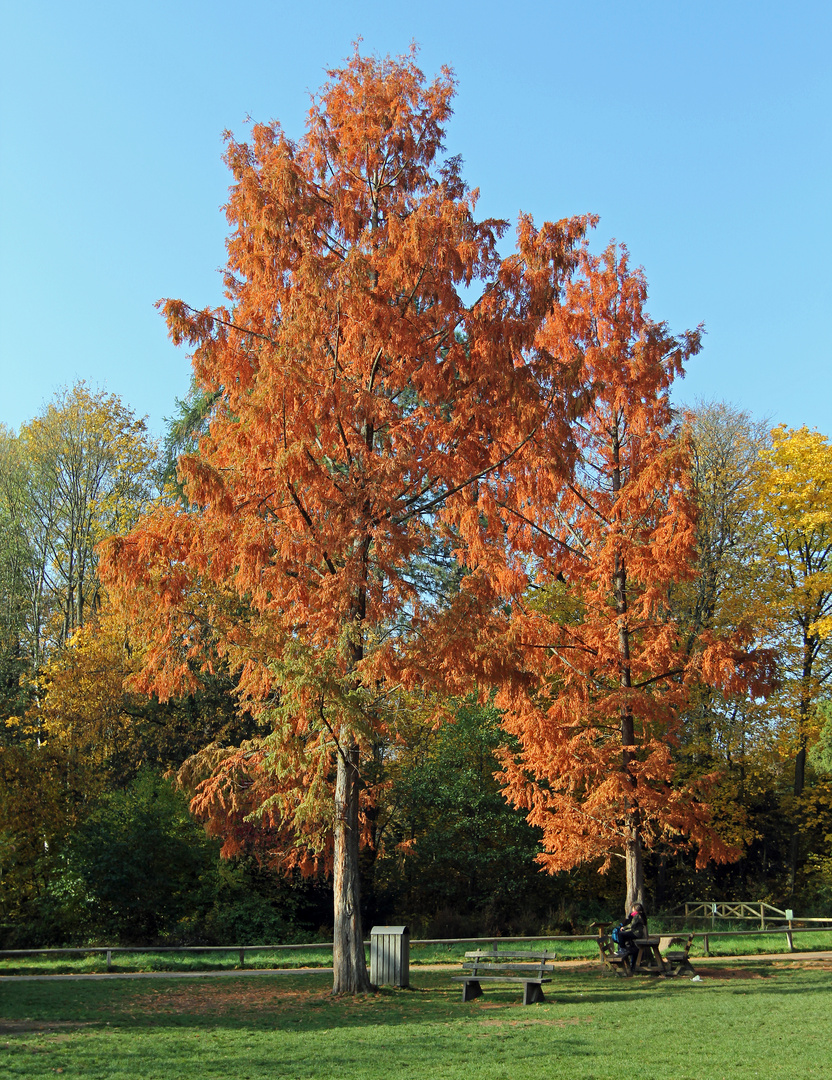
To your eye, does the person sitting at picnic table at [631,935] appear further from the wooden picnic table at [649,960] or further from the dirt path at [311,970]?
the dirt path at [311,970]

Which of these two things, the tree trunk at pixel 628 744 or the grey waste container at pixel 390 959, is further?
the tree trunk at pixel 628 744

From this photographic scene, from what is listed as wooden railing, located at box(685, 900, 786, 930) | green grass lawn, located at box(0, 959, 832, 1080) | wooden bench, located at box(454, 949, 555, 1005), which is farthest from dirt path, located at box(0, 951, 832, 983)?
wooden railing, located at box(685, 900, 786, 930)

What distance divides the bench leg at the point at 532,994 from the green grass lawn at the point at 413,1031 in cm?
19

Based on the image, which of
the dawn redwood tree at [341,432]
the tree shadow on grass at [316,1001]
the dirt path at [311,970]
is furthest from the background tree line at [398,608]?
the dirt path at [311,970]

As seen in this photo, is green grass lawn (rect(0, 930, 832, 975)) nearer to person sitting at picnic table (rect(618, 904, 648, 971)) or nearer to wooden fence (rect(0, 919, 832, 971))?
wooden fence (rect(0, 919, 832, 971))

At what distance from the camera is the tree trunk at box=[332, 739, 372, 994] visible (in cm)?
1270

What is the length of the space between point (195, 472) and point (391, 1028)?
7177 millimetres

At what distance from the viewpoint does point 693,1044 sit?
902cm

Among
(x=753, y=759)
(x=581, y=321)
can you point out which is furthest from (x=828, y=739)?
(x=581, y=321)

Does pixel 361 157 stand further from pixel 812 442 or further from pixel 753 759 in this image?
pixel 753 759

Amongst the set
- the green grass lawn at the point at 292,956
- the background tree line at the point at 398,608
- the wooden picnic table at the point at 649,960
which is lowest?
the green grass lawn at the point at 292,956

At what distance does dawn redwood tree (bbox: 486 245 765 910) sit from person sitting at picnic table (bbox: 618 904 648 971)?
2.96 ft

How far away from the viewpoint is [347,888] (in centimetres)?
1306

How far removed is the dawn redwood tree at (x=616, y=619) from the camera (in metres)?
16.4
